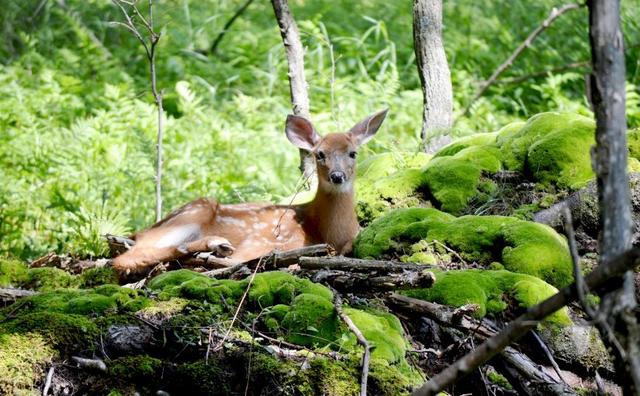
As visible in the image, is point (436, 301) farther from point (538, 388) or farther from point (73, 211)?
point (73, 211)

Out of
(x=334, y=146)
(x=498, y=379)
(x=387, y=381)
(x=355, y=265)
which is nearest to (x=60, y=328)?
(x=387, y=381)

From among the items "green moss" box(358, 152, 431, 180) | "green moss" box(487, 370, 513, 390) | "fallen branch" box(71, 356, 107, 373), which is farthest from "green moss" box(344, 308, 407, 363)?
"green moss" box(358, 152, 431, 180)

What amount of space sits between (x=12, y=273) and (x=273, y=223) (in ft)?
6.51

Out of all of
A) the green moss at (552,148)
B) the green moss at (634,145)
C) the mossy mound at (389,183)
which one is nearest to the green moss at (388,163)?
the mossy mound at (389,183)

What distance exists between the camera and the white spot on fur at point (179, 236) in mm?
6531

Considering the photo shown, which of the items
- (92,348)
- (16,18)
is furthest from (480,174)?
(16,18)

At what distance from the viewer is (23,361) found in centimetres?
373

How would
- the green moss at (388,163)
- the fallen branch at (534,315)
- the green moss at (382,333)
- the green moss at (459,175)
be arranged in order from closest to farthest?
the fallen branch at (534,315)
the green moss at (382,333)
the green moss at (459,175)
the green moss at (388,163)

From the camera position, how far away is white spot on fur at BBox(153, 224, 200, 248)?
6531 millimetres

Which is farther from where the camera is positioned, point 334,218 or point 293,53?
point 293,53

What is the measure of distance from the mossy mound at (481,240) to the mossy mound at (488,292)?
385 mm

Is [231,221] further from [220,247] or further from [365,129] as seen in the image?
[365,129]

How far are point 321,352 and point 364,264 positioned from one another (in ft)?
2.69

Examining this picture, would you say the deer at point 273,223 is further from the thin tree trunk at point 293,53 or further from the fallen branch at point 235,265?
the thin tree trunk at point 293,53
